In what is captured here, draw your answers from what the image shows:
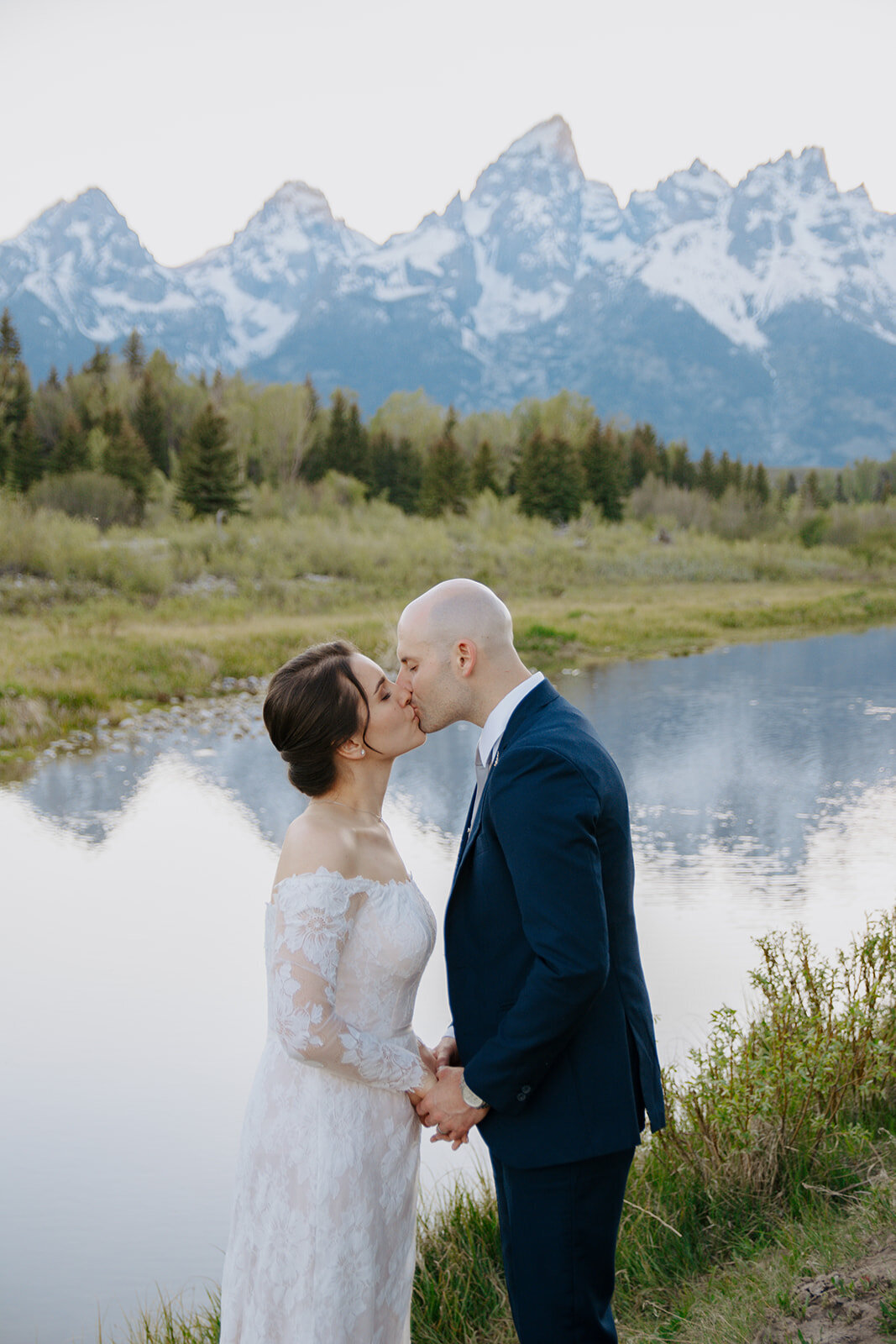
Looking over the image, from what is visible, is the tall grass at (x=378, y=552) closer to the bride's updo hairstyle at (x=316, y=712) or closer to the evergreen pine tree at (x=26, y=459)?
the evergreen pine tree at (x=26, y=459)

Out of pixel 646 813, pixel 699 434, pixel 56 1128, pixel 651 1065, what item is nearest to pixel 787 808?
pixel 646 813

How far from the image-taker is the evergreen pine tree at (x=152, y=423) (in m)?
40.4

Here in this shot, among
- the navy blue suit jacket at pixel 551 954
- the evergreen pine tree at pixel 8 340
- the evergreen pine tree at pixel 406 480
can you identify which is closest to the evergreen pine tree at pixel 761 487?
the evergreen pine tree at pixel 406 480

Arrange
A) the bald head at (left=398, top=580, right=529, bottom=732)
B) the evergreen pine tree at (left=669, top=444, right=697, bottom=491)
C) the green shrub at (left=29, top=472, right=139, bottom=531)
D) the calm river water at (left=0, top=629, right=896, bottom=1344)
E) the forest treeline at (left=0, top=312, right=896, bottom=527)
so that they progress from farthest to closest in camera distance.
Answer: the evergreen pine tree at (left=669, top=444, right=697, bottom=491), the forest treeline at (left=0, top=312, right=896, bottom=527), the green shrub at (left=29, top=472, right=139, bottom=531), the calm river water at (left=0, top=629, right=896, bottom=1344), the bald head at (left=398, top=580, right=529, bottom=732)

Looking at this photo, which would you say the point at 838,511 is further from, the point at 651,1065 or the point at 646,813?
the point at 651,1065

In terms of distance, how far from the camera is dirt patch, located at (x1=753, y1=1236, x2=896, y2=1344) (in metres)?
2.16

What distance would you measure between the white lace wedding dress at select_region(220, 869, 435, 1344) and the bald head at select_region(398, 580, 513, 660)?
439 millimetres

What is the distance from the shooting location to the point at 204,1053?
18.6 feet

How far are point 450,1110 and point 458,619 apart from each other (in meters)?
0.83

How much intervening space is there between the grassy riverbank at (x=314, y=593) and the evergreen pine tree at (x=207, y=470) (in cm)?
95

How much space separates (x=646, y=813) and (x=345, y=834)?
8552mm

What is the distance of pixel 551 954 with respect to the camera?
1.65 m

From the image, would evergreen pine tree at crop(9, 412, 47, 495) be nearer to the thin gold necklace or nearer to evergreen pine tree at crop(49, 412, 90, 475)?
evergreen pine tree at crop(49, 412, 90, 475)

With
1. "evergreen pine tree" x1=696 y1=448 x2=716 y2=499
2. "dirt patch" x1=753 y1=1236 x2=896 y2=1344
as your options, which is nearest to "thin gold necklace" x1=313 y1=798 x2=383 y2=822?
"dirt patch" x1=753 y1=1236 x2=896 y2=1344
